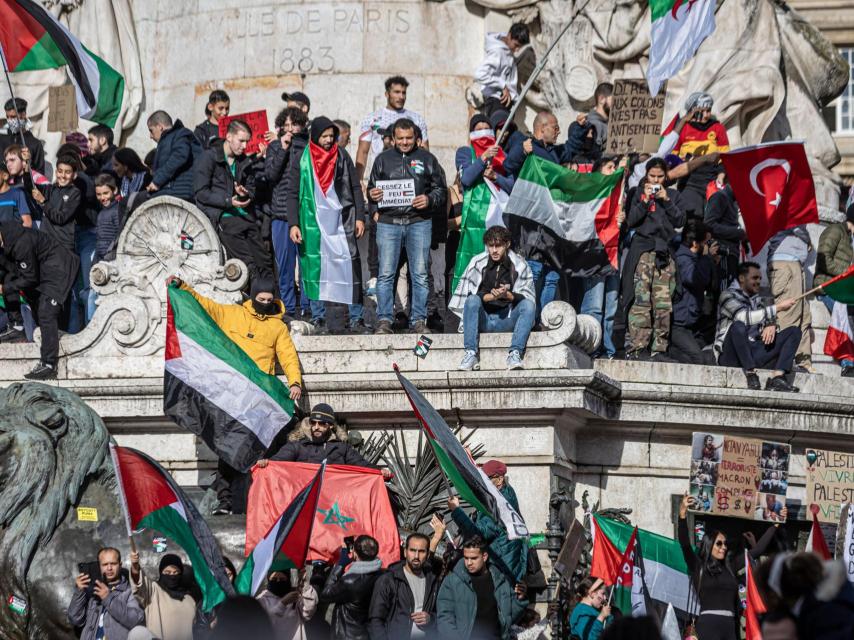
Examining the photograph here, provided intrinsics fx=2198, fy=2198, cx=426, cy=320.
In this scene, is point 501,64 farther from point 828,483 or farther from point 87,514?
point 87,514

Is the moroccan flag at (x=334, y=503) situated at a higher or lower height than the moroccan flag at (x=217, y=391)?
lower

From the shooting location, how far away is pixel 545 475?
17.2 metres

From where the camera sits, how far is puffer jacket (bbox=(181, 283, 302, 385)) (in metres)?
17.3

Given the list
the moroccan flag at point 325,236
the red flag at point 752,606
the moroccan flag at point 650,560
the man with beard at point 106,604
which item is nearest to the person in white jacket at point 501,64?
the moroccan flag at point 325,236

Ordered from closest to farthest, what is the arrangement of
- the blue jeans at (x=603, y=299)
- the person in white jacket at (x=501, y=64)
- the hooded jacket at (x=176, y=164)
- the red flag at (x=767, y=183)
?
the blue jeans at (x=603, y=299), the red flag at (x=767, y=183), the hooded jacket at (x=176, y=164), the person in white jacket at (x=501, y=64)

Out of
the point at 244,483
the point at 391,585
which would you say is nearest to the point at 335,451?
the point at 244,483

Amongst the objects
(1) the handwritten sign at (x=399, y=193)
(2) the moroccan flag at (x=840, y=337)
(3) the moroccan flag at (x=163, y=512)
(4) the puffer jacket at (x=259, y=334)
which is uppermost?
(1) the handwritten sign at (x=399, y=193)

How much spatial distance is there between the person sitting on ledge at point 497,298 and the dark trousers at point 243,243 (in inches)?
88.3

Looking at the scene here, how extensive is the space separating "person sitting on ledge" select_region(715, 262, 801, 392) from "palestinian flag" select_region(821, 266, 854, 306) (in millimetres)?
350

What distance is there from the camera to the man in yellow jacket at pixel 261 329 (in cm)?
1731

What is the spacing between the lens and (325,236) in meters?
18.9

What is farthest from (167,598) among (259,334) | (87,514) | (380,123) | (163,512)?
(380,123)

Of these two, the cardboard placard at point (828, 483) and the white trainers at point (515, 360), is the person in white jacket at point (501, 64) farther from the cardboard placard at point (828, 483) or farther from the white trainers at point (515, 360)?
the cardboard placard at point (828, 483)

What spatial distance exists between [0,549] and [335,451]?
2584 millimetres
